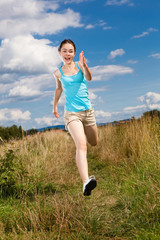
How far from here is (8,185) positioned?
4605mm

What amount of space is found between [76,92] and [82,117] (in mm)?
392

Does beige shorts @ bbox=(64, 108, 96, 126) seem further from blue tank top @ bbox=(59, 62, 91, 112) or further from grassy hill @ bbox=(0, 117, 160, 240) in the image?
grassy hill @ bbox=(0, 117, 160, 240)

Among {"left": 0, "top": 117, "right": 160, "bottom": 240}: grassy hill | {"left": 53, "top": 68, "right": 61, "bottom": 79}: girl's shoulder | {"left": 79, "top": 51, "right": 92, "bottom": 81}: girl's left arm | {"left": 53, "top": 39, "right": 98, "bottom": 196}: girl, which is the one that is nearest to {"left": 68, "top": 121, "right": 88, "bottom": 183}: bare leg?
{"left": 53, "top": 39, "right": 98, "bottom": 196}: girl

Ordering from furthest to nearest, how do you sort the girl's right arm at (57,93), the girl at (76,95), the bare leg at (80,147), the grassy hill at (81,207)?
the girl's right arm at (57,93) < the girl at (76,95) < the bare leg at (80,147) < the grassy hill at (81,207)

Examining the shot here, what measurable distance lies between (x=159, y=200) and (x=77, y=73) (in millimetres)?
2239

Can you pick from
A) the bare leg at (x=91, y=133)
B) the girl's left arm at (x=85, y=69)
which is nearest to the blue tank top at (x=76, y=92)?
the girl's left arm at (x=85, y=69)

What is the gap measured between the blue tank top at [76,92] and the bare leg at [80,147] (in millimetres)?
251

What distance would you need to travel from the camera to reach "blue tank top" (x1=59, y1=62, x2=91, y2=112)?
13.9ft

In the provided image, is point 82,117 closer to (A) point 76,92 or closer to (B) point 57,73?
(A) point 76,92

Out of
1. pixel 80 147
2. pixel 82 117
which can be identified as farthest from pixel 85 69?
pixel 80 147

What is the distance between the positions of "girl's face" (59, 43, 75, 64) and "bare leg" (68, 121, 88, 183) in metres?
1.02

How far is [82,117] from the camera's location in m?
4.30

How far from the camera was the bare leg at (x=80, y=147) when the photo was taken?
152 inches

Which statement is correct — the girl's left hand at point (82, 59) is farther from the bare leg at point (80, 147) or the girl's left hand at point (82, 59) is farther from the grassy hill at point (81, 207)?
the grassy hill at point (81, 207)
